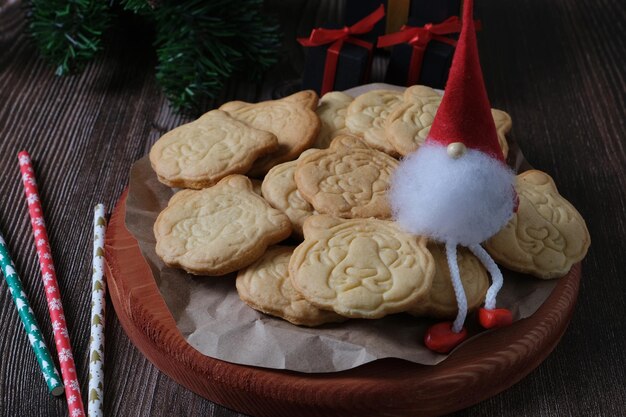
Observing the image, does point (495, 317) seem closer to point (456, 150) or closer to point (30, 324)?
point (456, 150)

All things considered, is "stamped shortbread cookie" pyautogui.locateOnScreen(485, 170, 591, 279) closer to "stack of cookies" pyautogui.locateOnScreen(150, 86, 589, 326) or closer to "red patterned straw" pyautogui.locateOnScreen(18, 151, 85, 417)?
"stack of cookies" pyautogui.locateOnScreen(150, 86, 589, 326)

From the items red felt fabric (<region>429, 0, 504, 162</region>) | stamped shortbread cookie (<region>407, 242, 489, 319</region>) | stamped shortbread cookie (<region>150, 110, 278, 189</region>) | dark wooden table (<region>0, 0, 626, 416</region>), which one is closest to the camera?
red felt fabric (<region>429, 0, 504, 162</region>)

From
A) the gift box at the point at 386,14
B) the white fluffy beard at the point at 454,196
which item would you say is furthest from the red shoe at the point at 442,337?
the gift box at the point at 386,14

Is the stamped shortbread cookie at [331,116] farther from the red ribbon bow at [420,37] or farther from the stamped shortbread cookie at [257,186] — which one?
the red ribbon bow at [420,37]

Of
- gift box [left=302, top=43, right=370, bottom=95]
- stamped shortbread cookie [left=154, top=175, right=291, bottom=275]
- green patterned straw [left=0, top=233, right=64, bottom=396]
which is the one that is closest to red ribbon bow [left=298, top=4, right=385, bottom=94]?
gift box [left=302, top=43, right=370, bottom=95]

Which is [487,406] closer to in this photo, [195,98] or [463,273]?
[463,273]

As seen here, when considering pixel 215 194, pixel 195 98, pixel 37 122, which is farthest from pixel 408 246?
pixel 37 122
